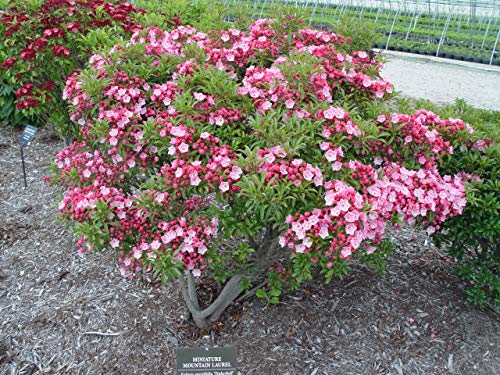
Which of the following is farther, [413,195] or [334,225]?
[413,195]

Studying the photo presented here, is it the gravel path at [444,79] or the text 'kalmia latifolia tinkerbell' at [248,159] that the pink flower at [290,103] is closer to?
the text 'kalmia latifolia tinkerbell' at [248,159]

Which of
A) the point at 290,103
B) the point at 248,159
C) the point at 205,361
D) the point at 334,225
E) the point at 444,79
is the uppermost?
the point at 290,103

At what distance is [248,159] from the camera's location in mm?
2170

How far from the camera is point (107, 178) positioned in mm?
2678

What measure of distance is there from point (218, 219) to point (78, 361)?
1329 mm

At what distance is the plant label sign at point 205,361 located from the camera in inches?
91.4

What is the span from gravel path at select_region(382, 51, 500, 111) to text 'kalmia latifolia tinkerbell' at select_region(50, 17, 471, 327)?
5.36m

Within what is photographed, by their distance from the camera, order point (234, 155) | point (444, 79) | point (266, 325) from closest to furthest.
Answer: point (234, 155) → point (266, 325) → point (444, 79)

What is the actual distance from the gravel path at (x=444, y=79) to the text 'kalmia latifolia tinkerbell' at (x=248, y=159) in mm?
5362

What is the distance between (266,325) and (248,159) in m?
1.34

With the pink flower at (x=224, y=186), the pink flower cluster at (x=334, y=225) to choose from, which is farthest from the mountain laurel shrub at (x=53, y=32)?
the pink flower cluster at (x=334, y=225)

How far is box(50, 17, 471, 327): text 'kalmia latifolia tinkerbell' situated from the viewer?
7.00 ft

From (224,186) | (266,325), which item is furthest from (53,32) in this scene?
(266,325)

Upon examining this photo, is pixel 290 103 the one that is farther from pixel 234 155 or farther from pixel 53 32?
pixel 53 32
